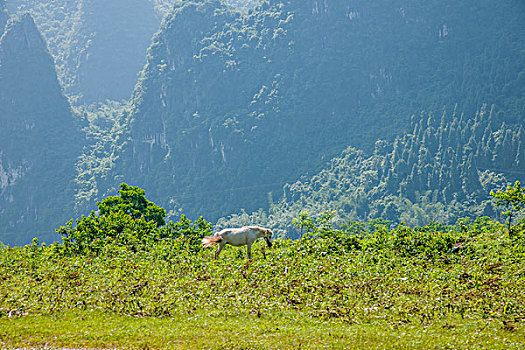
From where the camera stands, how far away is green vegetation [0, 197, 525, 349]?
12.5 meters

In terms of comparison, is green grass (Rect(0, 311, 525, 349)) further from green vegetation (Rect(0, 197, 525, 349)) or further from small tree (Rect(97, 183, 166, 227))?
small tree (Rect(97, 183, 166, 227))

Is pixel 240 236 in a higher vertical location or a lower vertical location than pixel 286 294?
higher

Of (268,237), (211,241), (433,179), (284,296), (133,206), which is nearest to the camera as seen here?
(284,296)

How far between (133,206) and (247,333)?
24870 mm

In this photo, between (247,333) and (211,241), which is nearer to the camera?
(247,333)

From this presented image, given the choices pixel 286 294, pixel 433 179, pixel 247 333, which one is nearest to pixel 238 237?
pixel 286 294

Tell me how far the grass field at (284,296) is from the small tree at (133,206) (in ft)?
41.9

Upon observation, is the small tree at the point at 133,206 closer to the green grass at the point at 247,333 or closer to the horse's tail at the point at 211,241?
the horse's tail at the point at 211,241

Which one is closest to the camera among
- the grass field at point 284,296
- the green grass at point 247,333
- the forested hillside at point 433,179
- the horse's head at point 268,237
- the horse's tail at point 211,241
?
the green grass at point 247,333

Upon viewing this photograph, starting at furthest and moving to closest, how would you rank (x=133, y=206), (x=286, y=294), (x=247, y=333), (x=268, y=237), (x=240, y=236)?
1. (x=133, y=206)
2. (x=268, y=237)
3. (x=240, y=236)
4. (x=286, y=294)
5. (x=247, y=333)

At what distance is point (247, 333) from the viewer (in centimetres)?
1268

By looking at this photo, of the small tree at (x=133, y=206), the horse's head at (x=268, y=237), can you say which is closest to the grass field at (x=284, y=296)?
the horse's head at (x=268, y=237)

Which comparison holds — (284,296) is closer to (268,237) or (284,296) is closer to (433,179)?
(268,237)

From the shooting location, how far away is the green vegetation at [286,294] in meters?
12.5
